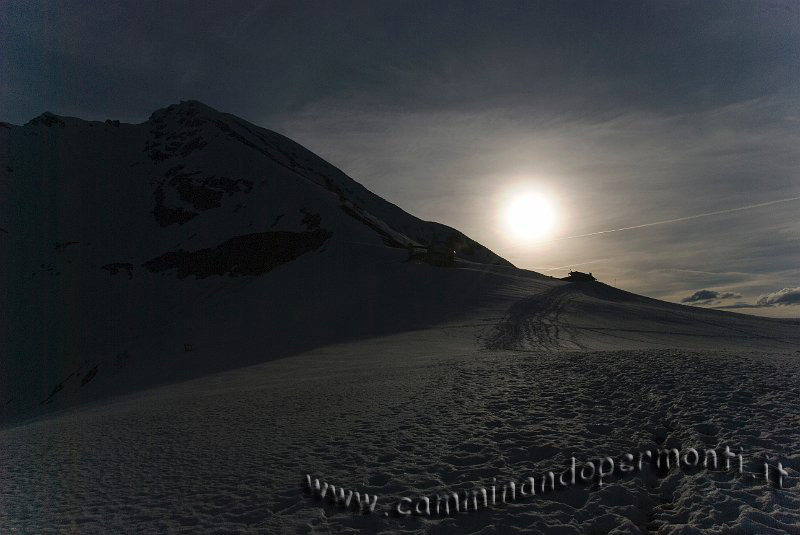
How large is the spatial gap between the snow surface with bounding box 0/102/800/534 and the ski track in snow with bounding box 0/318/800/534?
0.06 meters

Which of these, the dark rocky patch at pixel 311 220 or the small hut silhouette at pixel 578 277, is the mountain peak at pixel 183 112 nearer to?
the dark rocky patch at pixel 311 220

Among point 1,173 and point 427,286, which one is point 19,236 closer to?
point 1,173

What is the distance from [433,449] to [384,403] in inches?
152

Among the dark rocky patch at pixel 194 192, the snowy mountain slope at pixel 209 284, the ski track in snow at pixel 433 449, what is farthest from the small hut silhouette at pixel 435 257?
the dark rocky patch at pixel 194 192

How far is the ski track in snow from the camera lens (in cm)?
702

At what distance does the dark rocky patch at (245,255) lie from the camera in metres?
64.9

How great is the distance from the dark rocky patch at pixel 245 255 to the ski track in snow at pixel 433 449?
4938 centimetres

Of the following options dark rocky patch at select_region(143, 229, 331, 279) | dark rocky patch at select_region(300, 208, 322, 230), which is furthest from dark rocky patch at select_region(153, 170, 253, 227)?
dark rocky patch at select_region(300, 208, 322, 230)

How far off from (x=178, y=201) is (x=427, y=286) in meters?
68.7

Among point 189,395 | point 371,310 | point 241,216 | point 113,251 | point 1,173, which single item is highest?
point 1,173

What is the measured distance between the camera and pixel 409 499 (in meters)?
7.61

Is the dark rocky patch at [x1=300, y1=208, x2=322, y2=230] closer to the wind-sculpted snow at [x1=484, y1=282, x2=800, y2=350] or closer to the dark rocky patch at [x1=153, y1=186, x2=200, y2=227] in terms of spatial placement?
the dark rocky patch at [x1=153, y1=186, x2=200, y2=227]

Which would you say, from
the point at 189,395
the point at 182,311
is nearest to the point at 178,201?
the point at 182,311

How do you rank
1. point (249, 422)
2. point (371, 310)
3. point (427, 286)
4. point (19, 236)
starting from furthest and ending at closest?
point (19, 236)
point (427, 286)
point (371, 310)
point (249, 422)
